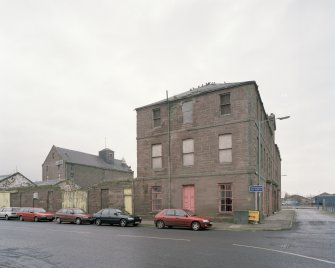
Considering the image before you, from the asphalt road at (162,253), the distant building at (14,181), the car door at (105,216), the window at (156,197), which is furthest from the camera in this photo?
the distant building at (14,181)

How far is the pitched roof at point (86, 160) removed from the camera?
81.5m

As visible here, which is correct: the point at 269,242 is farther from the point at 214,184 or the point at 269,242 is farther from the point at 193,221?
the point at 214,184

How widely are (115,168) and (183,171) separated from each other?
68.0 m

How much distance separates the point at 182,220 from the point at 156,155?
10.2m

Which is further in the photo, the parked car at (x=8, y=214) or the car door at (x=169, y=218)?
the parked car at (x=8, y=214)

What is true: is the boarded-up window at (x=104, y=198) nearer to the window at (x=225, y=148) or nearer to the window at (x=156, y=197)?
the window at (x=156, y=197)

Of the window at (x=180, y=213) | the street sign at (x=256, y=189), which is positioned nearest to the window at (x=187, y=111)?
the street sign at (x=256, y=189)

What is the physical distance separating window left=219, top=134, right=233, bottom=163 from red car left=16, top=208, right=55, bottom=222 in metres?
16.9

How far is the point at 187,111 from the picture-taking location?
1203 inches

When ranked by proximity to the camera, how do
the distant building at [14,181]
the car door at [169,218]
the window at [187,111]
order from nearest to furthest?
the car door at [169,218] < the window at [187,111] < the distant building at [14,181]

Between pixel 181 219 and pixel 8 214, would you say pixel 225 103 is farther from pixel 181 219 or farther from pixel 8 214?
pixel 8 214

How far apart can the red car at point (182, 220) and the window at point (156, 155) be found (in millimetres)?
8345

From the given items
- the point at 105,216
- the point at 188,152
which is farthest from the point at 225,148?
the point at 105,216

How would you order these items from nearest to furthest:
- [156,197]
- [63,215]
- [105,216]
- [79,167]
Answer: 1. [105,216]
2. [63,215]
3. [156,197]
4. [79,167]
